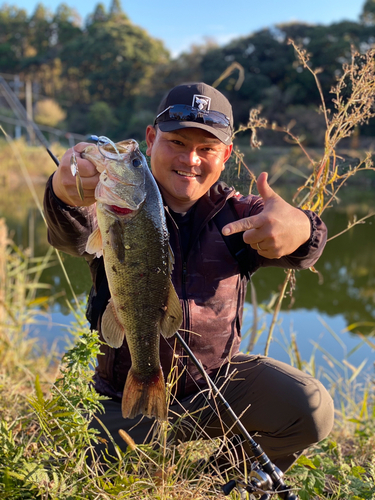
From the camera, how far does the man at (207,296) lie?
6.83 feet

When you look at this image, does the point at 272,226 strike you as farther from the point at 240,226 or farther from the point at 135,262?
the point at 135,262

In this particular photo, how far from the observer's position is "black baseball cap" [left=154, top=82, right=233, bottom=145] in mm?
2074

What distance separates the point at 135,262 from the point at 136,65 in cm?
4771

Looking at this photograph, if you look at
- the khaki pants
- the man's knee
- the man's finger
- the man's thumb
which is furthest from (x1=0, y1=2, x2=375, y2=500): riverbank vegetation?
the man's thumb

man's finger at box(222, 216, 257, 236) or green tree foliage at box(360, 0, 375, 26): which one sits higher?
green tree foliage at box(360, 0, 375, 26)

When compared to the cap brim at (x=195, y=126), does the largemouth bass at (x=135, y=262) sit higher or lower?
lower

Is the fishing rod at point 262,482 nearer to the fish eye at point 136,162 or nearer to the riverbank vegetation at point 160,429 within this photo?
the riverbank vegetation at point 160,429

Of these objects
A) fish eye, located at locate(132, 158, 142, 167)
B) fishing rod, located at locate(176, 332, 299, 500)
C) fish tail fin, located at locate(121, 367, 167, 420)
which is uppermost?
fish eye, located at locate(132, 158, 142, 167)

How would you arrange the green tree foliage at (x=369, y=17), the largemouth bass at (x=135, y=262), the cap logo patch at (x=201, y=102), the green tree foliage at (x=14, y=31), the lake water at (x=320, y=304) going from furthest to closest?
the green tree foliage at (x=14, y=31) → the green tree foliage at (x=369, y=17) → the lake water at (x=320, y=304) → the cap logo patch at (x=201, y=102) → the largemouth bass at (x=135, y=262)

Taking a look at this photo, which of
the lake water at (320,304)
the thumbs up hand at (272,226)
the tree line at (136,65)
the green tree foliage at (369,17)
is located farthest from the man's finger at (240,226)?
the green tree foliage at (369,17)

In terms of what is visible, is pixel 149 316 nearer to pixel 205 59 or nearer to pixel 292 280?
pixel 292 280

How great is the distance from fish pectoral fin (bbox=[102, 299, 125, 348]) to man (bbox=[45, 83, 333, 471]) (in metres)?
0.42

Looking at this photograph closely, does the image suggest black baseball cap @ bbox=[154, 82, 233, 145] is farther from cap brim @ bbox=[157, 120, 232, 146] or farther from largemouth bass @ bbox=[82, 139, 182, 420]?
largemouth bass @ bbox=[82, 139, 182, 420]

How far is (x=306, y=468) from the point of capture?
2.24 meters
